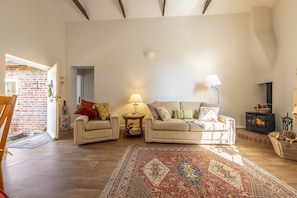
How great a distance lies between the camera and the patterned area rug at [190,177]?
5.83ft

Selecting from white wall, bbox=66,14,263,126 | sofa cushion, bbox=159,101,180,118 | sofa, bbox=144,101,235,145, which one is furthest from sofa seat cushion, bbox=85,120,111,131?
sofa cushion, bbox=159,101,180,118

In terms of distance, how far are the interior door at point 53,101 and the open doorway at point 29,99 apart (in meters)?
0.84

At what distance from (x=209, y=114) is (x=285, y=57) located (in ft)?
6.65

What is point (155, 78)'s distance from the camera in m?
4.73

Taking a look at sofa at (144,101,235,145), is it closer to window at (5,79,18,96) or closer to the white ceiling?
the white ceiling

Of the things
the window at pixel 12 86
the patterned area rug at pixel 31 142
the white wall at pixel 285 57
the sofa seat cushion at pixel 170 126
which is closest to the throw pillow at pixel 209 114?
the sofa seat cushion at pixel 170 126

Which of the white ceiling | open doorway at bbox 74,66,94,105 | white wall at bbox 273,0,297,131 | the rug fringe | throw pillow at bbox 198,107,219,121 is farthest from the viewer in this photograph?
open doorway at bbox 74,66,94,105

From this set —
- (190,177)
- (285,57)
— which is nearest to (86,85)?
(190,177)

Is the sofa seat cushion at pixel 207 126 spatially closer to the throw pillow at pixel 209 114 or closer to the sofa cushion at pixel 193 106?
the throw pillow at pixel 209 114

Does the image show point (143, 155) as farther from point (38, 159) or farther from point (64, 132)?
point (64, 132)

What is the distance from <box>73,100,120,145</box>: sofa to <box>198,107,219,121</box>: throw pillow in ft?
6.41

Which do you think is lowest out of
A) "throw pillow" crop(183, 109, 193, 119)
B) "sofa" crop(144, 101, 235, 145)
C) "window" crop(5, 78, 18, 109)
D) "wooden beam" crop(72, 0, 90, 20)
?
"sofa" crop(144, 101, 235, 145)

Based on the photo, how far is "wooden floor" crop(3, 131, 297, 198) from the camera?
6.01 ft

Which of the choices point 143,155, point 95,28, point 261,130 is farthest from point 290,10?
point 95,28
